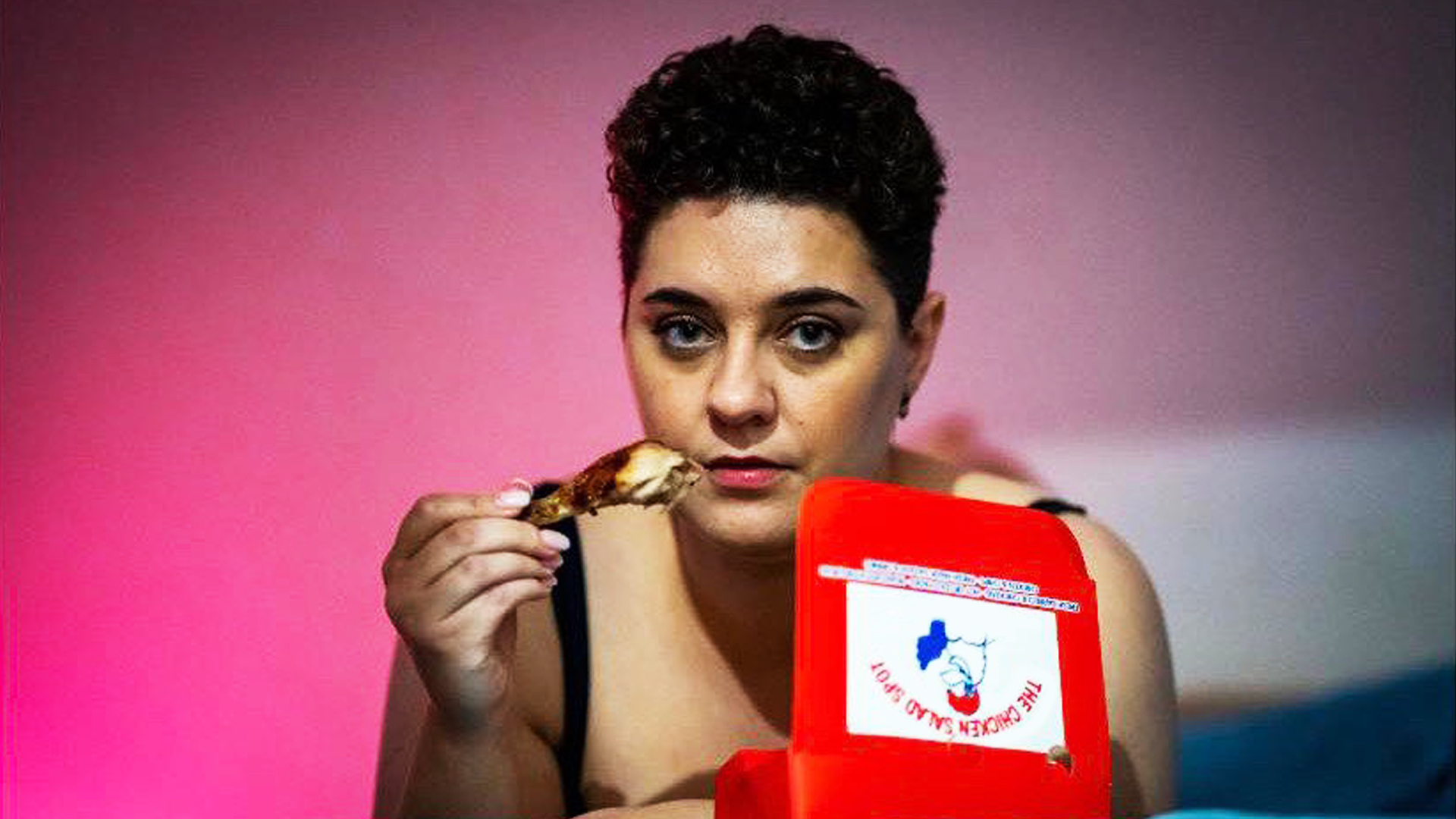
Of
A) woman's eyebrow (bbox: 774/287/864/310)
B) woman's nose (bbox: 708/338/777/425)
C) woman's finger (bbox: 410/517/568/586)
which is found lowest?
woman's finger (bbox: 410/517/568/586)

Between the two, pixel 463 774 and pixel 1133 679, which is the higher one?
pixel 1133 679

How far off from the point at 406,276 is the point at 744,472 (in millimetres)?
767

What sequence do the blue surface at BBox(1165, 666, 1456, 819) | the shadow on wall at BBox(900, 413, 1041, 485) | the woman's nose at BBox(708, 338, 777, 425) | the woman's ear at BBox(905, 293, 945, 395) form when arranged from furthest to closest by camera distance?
the shadow on wall at BBox(900, 413, 1041, 485) < the blue surface at BBox(1165, 666, 1456, 819) < the woman's ear at BBox(905, 293, 945, 395) < the woman's nose at BBox(708, 338, 777, 425)

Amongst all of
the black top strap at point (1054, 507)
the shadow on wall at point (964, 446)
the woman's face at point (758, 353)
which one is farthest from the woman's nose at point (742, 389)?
the shadow on wall at point (964, 446)

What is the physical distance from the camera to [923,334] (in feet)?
4.68

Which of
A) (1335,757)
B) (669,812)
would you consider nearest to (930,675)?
(669,812)

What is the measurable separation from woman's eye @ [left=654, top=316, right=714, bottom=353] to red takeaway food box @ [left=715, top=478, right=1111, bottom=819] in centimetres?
30

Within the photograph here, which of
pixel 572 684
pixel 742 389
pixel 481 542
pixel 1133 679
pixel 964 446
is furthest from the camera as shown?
pixel 964 446

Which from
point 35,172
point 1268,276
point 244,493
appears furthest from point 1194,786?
point 35,172

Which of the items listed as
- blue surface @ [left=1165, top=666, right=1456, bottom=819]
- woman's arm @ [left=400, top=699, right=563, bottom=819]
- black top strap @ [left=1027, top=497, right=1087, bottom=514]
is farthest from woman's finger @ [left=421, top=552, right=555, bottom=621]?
blue surface @ [left=1165, top=666, right=1456, bottom=819]

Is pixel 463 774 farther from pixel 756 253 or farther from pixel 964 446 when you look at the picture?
pixel 964 446

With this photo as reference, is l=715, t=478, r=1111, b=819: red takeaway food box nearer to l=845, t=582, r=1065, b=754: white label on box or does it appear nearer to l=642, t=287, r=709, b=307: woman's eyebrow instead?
l=845, t=582, r=1065, b=754: white label on box

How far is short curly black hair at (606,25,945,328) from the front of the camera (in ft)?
4.21

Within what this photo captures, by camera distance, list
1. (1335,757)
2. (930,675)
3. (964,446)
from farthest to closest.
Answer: (964,446) < (1335,757) < (930,675)
